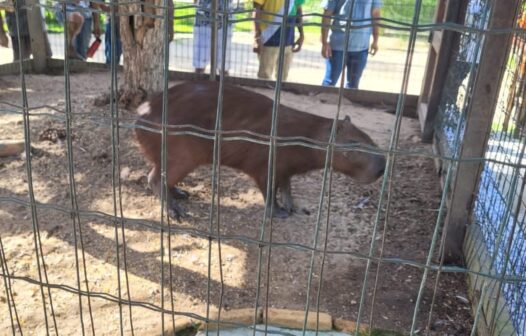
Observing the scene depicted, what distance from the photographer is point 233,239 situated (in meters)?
1.88

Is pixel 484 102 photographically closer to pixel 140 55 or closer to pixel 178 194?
pixel 178 194

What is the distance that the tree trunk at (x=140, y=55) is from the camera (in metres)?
5.49

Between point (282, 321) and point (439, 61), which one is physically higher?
point (439, 61)

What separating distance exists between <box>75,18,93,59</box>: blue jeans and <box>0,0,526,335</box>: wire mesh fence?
3058 mm

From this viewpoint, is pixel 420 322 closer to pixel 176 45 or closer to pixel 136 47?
pixel 136 47

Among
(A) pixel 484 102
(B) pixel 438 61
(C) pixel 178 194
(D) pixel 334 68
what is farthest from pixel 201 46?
(A) pixel 484 102

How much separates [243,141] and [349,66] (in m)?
3.79

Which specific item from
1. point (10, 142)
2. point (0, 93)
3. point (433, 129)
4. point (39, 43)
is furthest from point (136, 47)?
point (433, 129)

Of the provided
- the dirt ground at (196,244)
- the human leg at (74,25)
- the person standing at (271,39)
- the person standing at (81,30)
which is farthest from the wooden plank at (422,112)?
the human leg at (74,25)

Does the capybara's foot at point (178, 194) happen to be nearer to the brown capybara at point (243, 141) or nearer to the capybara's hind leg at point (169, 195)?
the capybara's hind leg at point (169, 195)

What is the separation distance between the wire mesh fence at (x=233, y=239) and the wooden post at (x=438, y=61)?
21 cm

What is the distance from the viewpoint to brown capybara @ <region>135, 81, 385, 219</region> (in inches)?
150

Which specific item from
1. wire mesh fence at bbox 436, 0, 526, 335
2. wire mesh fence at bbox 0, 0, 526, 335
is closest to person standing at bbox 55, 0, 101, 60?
wire mesh fence at bbox 0, 0, 526, 335

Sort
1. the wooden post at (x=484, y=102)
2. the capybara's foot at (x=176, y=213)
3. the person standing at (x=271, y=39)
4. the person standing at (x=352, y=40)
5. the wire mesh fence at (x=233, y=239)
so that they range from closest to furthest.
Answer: the wire mesh fence at (x=233, y=239), the wooden post at (x=484, y=102), the capybara's foot at (x=176, y=213), the person standing at (x=352, y=40), the person standing at (x=271, y=39)
